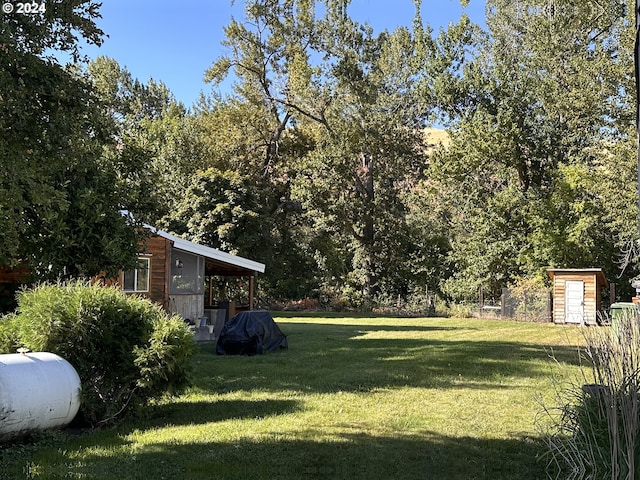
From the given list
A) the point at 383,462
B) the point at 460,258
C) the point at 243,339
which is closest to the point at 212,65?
the point at 460,258

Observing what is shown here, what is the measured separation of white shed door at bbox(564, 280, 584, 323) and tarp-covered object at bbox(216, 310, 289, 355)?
13.2 metres

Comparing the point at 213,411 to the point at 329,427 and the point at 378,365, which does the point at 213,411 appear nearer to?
the point at 329,427

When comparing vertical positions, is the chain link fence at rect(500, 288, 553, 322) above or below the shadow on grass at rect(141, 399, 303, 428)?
above

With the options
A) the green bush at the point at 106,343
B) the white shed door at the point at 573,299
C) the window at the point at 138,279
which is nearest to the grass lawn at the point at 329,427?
the green bush at the point at 106,343

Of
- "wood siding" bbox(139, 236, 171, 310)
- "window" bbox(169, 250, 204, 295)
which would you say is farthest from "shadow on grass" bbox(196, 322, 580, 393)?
"window" bbox(169, 250, 204, 295)

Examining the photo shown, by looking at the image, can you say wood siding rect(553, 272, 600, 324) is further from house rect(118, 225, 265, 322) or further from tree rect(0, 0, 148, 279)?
tree rect(0, 0, 148, 279)

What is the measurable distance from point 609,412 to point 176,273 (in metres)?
16.0

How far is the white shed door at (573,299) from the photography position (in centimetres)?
2256

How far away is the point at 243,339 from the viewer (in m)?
13.4

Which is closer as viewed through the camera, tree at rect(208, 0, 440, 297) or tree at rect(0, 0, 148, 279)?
tree at rect(0, 0, 148, 279)

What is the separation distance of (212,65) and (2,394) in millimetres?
31804

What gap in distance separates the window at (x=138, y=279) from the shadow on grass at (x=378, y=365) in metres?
2.93

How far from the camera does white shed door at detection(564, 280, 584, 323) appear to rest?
2256cm

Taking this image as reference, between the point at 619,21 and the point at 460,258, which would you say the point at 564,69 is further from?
the point at 460,258
